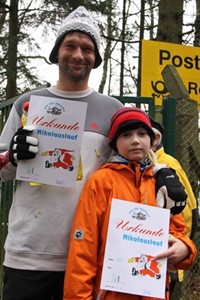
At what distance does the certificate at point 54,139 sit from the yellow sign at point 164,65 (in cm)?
225

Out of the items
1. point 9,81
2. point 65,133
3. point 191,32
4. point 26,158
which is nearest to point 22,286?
point 26,158

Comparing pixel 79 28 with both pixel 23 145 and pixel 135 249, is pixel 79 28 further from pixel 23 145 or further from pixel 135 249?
pixel 135 249

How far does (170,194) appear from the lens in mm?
2406

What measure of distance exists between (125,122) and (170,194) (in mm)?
419

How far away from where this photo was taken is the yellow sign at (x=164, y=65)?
4.72 metres

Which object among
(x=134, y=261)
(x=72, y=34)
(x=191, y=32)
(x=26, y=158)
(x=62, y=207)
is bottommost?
(x=134, y=261)

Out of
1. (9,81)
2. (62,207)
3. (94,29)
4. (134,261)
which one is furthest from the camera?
(9,81)

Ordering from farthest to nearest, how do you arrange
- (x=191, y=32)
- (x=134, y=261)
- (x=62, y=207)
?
(x=191, y=32), (x=62, y=207), (x=134, y=261)

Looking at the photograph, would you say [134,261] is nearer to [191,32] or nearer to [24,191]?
[24,191]

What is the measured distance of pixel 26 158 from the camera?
242 centimetres

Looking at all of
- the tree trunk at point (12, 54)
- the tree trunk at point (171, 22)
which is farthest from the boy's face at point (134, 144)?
the tree trunk at point (12, 54)

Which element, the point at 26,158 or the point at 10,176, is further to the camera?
Answer: the point at 10,176

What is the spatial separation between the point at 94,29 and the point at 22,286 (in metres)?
1.37

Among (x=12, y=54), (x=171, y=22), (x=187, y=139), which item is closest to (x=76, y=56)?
(x=187, y=139)
